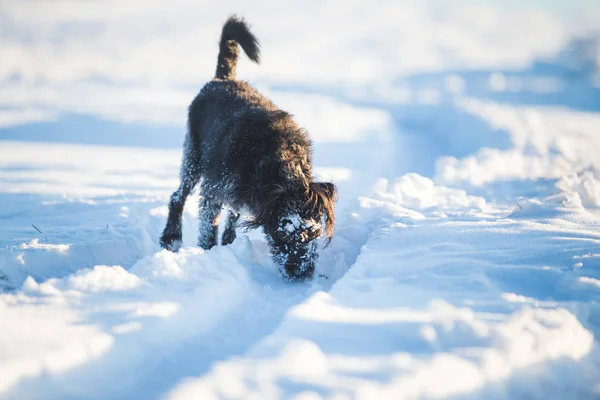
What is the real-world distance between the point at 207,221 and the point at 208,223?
0.02 meters

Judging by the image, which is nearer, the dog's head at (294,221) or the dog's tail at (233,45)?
the dog's head at (294,221)

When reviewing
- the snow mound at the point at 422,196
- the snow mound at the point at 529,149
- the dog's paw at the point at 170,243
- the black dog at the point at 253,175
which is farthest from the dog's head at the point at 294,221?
the snow mound at the point at 529,149

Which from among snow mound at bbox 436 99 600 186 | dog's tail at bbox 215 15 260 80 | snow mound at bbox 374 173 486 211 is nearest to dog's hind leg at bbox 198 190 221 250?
dog's tail at bbox 215 15 260 80

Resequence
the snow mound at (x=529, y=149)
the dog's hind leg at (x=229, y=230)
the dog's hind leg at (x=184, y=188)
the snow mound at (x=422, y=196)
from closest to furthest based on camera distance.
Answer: the dog's hind leg at (x=184, y=188)
the dog's hind leg at (x=229, y=230)
the snow mound at (x=422, y=196)
the snow mound at (x=529, y=149)

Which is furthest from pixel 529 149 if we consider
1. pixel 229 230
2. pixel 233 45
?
pixel 229 230

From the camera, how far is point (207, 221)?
4.42 m

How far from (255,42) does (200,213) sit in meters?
2.22

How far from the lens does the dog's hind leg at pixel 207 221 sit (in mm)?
4367

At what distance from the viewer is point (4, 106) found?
997 centimetres

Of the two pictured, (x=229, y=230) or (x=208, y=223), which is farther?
(x=229, y=230)

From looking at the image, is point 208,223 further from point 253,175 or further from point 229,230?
point 253,175

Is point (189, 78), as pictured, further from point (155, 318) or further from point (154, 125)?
point (155, 318)

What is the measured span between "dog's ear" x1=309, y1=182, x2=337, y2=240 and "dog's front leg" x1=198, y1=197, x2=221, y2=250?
1.32 m

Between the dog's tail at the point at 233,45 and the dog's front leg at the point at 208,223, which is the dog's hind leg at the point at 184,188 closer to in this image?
the dog's front leg at the point at 208,223
